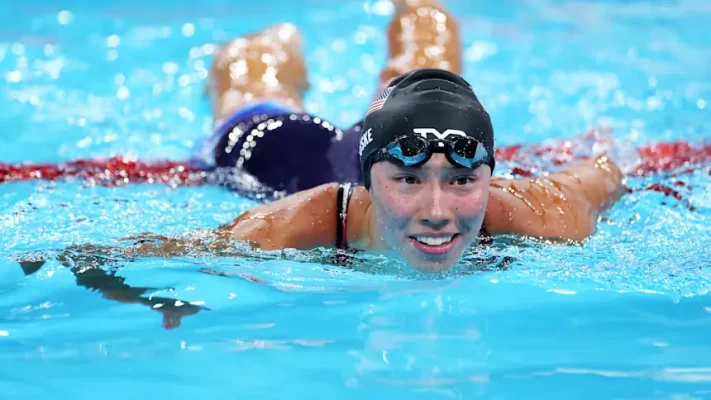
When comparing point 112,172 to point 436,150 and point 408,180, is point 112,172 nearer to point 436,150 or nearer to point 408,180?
point 408,180

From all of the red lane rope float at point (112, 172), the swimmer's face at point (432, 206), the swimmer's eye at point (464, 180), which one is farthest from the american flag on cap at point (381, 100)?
the red lane rope float at point (112, 172)

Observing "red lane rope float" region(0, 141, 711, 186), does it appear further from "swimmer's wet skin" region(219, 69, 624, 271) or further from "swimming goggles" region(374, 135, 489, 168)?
"swimming goggles" region(374, 135, 489, 168)

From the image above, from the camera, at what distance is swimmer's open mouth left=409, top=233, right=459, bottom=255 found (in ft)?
10.5

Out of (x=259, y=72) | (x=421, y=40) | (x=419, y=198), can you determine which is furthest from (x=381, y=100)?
(x=259, y=72)

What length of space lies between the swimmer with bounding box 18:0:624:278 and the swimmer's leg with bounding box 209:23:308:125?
15.4 inches

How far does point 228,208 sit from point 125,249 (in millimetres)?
1092

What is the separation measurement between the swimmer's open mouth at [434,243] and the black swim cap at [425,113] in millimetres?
300

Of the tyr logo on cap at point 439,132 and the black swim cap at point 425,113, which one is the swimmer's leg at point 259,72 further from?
the tyr logo on cap at point 439,132

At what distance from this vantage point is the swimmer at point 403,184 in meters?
3.15

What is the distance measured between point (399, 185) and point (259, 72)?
2857 millimetres

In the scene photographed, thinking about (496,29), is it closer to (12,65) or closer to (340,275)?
(12,65)

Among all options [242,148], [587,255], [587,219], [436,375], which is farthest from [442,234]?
[242,148]

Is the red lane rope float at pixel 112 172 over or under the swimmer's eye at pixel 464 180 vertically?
over

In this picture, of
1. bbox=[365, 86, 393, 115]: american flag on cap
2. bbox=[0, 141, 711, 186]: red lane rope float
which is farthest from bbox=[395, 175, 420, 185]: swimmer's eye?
bbox=[0, 141, 711, 186]: red lane rope float
